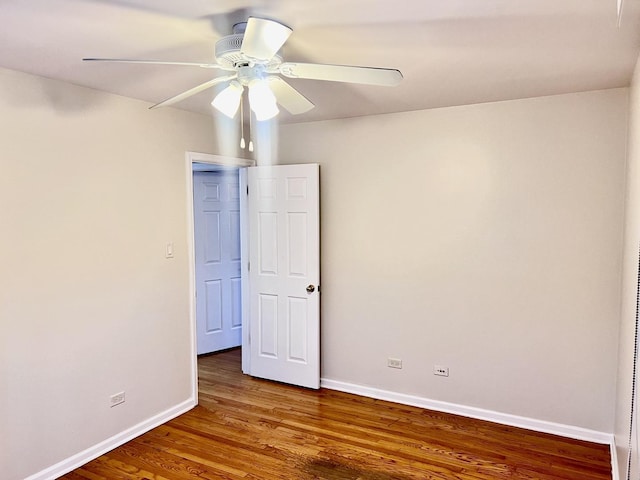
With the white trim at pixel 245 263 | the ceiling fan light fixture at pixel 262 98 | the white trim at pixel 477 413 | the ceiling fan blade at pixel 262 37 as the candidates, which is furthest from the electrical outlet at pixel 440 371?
the ceiling fan blade at pixel 262 37

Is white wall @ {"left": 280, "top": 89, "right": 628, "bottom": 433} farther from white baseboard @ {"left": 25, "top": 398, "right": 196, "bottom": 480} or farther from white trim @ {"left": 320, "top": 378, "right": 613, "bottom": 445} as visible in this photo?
white baseboard @ {"left": 25, "top": 398, "right": 196, "bottom": 480}

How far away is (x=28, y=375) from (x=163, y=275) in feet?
3.62

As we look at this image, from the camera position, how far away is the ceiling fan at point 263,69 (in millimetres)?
1622

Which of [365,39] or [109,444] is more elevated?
[365,39]

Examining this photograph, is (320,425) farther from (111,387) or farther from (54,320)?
(54,320)

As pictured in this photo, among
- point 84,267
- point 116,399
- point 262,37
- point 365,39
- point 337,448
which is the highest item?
point 365,39

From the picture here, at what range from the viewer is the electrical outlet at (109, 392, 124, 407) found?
3041 millimetres

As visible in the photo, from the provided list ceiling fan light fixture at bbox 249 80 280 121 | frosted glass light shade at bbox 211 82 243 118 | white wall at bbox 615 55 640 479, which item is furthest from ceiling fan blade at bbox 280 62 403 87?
white wall at bbox 615 55 640 479

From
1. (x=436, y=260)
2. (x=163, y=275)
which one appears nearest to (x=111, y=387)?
(x=163, y=275)

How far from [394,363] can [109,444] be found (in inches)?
87.4

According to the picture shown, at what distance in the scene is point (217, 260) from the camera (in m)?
5.14

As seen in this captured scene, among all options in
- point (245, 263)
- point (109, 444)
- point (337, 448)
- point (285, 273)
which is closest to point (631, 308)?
point (337, 448)

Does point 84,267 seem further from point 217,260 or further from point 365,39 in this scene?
point 217,260

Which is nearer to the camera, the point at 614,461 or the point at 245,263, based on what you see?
the point at 614,461
